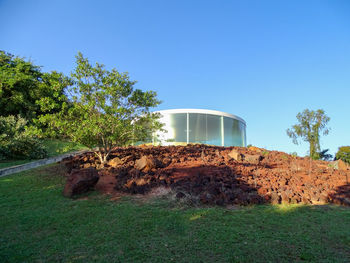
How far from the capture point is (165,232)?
4008mm

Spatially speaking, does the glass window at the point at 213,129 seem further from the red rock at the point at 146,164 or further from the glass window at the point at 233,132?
the red rock at the point at 146,164

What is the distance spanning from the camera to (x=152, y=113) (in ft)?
31.5

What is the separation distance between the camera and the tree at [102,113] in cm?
789

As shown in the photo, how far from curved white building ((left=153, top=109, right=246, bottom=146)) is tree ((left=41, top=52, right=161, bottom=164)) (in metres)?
6.57

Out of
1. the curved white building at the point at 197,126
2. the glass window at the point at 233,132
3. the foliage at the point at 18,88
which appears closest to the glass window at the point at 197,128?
the curved white building at the point at 197,126

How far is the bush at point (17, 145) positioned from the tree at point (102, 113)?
435cm

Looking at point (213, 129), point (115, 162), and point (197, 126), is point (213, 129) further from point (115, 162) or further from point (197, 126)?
point (115, 162)

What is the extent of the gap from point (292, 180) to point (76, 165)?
7613 millimetres

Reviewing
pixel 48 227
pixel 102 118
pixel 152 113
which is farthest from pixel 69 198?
pixel 152 113

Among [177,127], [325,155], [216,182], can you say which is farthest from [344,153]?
[216,182]

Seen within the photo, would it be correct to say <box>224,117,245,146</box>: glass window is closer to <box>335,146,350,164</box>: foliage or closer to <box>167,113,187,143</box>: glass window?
<box>167,113,187,143</box>: glass window

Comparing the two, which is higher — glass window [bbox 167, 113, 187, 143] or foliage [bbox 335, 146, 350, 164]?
glass window [bbox 167, 113, 187, 143]

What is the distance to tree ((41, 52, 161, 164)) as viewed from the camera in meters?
7.89

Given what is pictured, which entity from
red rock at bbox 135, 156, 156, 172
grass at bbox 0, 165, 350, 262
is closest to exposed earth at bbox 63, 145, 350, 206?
red rock at bbox 135, 156, 156, 172
